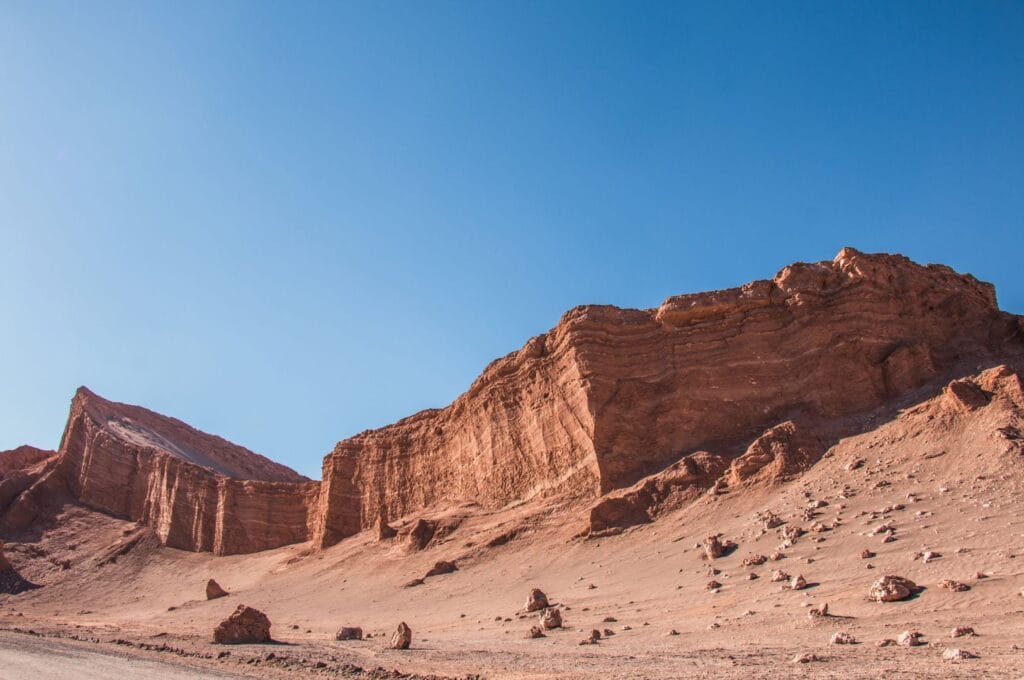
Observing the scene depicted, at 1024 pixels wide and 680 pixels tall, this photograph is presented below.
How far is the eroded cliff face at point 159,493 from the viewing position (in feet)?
154

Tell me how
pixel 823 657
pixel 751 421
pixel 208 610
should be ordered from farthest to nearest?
pixel 208 610, pixel 751 421, pixel 823 657

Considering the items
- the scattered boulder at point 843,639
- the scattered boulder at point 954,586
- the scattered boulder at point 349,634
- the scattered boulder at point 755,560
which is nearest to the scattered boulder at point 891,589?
the scattered boulder at point 954,586

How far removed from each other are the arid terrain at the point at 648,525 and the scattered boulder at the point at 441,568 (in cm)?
12

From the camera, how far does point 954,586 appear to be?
38.1ft

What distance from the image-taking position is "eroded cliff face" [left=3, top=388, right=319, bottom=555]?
154ft

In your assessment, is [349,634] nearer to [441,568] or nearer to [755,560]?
[441,568]

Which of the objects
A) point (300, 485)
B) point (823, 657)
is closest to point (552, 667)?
point (823, 657)

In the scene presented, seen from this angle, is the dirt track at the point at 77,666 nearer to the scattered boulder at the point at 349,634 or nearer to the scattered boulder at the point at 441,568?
the scattered boulder at the point at 349,634

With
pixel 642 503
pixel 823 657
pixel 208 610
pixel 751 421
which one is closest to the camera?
pixel 823 657

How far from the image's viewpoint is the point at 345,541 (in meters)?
39.8

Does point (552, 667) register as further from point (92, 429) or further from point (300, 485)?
point (92, 429)

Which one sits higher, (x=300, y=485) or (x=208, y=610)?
(x=300, y=485)

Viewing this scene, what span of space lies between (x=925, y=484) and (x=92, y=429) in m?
54.5

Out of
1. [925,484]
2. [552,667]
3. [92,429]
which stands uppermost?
[92,429]
